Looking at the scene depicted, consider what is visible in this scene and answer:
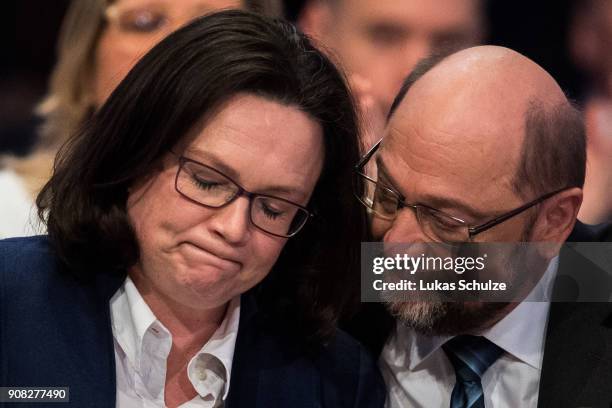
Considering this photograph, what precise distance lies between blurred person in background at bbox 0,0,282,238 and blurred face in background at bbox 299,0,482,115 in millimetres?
298

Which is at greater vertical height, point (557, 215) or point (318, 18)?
point (318, 18)

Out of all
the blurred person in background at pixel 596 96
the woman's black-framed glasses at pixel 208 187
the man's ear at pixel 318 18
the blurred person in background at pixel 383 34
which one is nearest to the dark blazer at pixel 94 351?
the woman's black-framed glasses at pixel 208 187

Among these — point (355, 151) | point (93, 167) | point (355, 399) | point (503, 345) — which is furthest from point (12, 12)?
point (503, 345)

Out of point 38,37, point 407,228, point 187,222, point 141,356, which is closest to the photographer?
point 187,222

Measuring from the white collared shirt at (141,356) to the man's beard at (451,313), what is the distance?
15.5 inches

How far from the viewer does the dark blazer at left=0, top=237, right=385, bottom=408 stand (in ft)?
5.56

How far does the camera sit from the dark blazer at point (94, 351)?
5.56ft

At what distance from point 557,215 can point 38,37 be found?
156cm

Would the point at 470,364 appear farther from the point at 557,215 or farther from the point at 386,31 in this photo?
the point at 386,31

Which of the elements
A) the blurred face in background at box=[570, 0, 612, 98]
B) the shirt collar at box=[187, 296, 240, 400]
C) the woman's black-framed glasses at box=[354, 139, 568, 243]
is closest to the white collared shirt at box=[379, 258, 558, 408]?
the woman's black-framed glasses at box=[354, 139, 568, 243]

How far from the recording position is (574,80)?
7.09ft

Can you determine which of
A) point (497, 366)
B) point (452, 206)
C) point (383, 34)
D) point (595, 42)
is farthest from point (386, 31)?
point (497, 366)

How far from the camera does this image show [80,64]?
8.90ft

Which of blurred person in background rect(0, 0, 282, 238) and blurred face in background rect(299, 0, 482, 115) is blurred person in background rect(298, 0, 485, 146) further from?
blurred person in background rect(0, 0, 282, 238)
